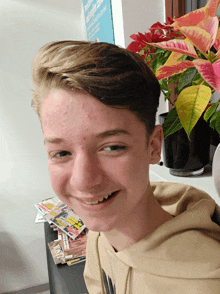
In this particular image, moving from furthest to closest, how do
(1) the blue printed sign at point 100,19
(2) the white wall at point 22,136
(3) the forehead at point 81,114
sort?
(2) the white wall at point 22,136 → (1) the blue printed sign at point 100,19 → (3) the forehead at point 81,114

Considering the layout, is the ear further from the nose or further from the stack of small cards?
the stack of small cards

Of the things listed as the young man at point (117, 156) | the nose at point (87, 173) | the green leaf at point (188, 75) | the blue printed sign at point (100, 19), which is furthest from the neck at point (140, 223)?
the blue printed sign at point (100, 19)

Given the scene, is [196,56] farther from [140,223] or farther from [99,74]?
[140,223]

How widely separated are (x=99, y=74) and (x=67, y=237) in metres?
1.05

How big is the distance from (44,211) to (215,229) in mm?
1284

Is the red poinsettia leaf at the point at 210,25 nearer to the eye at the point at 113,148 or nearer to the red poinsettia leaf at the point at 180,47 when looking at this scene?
the red poinsettia leaf at the point at 180,47

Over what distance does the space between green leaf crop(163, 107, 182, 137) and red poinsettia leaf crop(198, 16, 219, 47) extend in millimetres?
130

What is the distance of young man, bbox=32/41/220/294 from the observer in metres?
0.37

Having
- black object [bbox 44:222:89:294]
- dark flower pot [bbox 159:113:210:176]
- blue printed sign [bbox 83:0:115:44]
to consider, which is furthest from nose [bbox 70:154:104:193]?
blue printed sign [bbox 83:0:115:44]

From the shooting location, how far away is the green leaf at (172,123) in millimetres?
395

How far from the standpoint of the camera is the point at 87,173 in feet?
1.21

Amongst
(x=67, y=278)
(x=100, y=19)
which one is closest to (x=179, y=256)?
(x=67, y=278)

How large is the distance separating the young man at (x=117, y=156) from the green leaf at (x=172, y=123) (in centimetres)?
4

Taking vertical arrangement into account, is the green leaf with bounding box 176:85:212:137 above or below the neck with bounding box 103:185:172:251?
above
